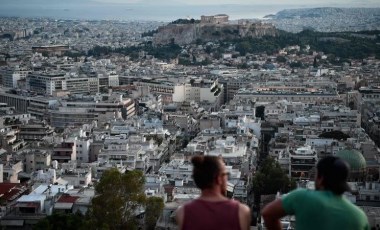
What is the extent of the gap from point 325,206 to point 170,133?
64.8 ft

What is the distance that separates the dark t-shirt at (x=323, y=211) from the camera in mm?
2623

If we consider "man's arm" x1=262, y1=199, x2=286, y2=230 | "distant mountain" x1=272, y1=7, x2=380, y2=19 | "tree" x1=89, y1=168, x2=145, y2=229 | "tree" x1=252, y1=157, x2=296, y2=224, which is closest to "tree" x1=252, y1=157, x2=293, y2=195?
"tree" x1=252, y1=157, x2=296, y2=224

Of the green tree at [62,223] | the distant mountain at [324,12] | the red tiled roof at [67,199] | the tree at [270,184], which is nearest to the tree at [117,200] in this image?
the green tree at [62,223]

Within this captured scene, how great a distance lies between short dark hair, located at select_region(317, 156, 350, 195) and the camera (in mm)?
2662

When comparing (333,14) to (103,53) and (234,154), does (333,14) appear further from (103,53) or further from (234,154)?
(234,154)

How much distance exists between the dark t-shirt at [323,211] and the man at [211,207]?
0.18 m

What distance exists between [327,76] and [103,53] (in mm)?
25251

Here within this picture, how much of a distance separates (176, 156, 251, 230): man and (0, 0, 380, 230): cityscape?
5.8 inches

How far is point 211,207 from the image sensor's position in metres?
2.66

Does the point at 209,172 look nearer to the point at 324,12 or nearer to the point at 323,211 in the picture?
the point at 323,211

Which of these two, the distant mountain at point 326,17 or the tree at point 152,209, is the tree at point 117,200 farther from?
the distant mountain at point 326,17

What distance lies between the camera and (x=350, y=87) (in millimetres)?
36500

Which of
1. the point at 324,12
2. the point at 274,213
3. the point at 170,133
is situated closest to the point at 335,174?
the point at 274,213

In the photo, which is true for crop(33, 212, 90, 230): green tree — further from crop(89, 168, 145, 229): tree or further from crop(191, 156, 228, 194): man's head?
crop(191, 156, 228, 194): man's head
